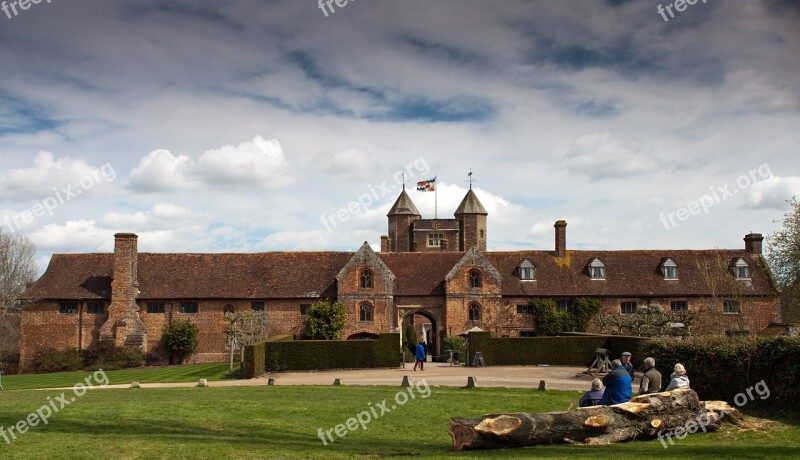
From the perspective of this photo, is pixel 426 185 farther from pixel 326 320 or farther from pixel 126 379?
pixel 126 379

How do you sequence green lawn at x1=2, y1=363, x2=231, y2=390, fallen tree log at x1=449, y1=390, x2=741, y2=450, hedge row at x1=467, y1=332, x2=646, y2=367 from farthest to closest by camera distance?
hedge row at x1=467, y1=332, x2=646, y2=367 < green lawn at x1=2, y1=363, x2=231, y2=390 < fallen tree log at x1=449, y1=390, x2=741, y2=450

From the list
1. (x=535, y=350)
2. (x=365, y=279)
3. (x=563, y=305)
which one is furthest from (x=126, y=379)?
(x=563, y=305)

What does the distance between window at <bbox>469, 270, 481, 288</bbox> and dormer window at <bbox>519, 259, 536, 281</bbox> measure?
3.31m

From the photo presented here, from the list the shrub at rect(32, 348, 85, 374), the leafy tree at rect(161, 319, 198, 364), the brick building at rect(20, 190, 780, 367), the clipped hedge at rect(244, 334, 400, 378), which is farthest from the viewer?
the brick building at rect(20, 190, 780, 367)

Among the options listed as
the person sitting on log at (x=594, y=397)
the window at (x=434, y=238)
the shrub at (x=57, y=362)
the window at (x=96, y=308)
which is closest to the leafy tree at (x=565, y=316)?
the window at (x=434, y=238)

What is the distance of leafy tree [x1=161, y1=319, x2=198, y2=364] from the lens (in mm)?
44438

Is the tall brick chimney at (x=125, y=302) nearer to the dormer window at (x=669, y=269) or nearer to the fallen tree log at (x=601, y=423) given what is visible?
the dormer window at (x=669, y=269)

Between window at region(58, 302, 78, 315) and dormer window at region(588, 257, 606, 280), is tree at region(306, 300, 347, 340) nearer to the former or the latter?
window at region(58, 302, 78, 315)

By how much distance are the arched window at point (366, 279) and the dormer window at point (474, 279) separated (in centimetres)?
668

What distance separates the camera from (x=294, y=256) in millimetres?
49219

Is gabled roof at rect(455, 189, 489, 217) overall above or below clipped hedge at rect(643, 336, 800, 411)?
above

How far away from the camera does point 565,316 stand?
1794 inches

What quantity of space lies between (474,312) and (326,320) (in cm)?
997

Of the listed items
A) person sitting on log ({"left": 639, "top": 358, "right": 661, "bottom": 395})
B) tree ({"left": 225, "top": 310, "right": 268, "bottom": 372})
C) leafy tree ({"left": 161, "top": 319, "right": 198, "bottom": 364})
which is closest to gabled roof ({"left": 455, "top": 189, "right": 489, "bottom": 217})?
tree ({"left": 225, "top": 310, "right": 268, "bottom": 372})
